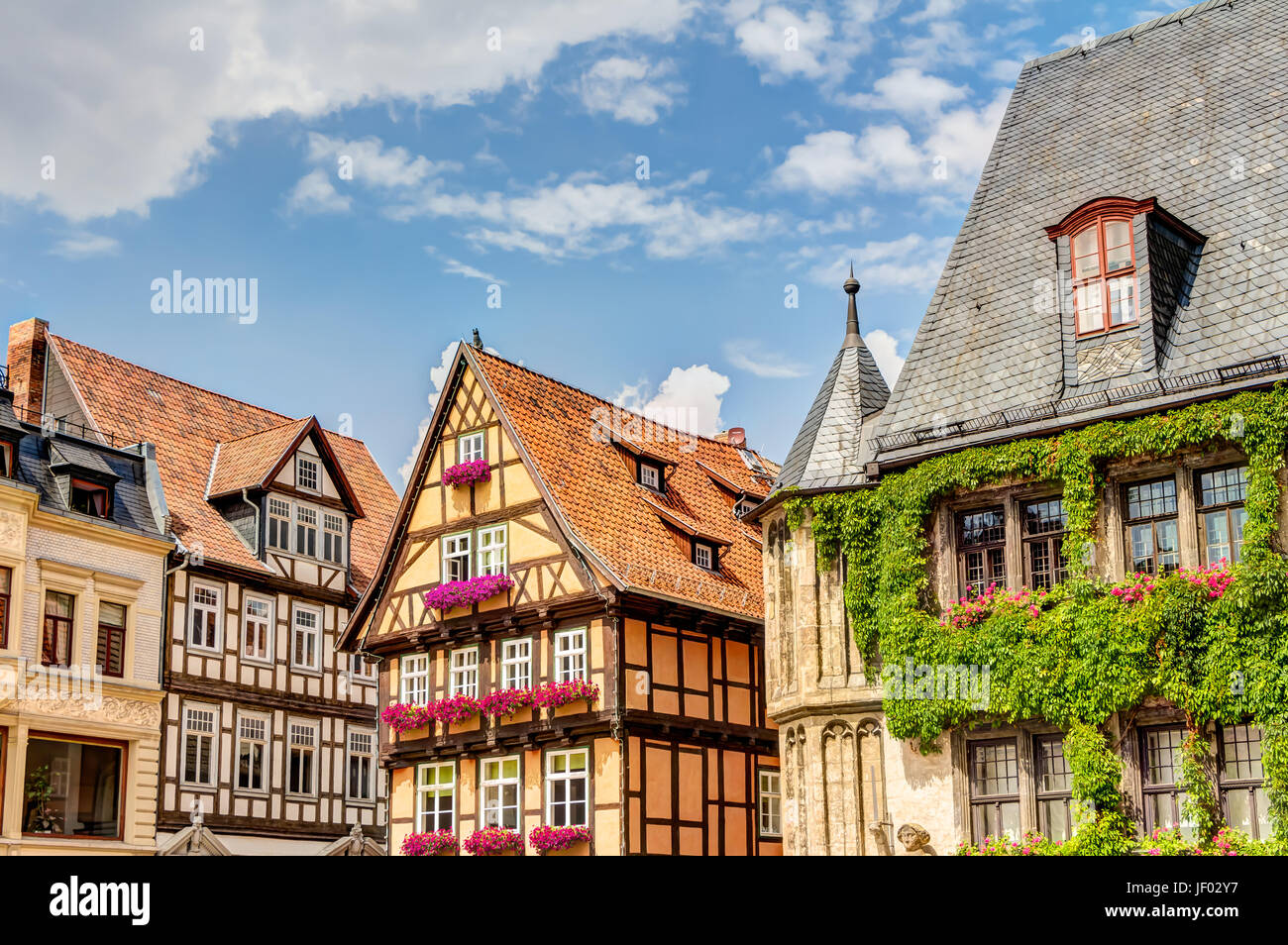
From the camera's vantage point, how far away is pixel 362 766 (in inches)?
1453

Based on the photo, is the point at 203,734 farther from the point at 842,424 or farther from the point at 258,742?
the point at 842,424

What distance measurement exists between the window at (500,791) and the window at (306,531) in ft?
33.0

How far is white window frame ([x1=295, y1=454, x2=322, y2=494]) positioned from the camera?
121 feet

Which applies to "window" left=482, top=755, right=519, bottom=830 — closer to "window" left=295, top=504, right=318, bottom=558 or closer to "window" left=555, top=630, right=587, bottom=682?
"window" left=555, top=630, right=587, bottom=682

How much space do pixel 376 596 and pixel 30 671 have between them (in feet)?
22.7

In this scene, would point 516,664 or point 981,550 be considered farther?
point 516,664

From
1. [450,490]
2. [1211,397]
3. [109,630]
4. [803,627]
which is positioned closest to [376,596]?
[450,490]

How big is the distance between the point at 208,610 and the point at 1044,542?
19825 mm

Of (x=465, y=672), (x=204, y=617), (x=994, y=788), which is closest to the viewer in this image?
(x=994, y=788)

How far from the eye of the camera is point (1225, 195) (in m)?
22.2

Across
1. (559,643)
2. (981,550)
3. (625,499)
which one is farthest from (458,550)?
(981,550)

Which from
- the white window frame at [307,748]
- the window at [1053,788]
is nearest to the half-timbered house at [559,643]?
the white window frame at [307,748]

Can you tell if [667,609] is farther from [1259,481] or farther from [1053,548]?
[1259,481]

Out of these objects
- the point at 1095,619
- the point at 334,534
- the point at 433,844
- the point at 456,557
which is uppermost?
the point at 334,534
